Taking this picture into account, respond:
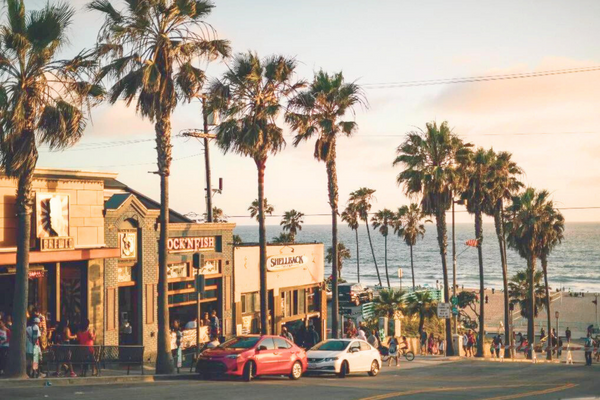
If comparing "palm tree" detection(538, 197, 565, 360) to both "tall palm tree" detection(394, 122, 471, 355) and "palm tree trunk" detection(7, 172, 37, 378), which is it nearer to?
"tall palm tree" detection(394, 122, 471, 355)

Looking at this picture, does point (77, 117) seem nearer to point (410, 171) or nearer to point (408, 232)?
point (410, 171)

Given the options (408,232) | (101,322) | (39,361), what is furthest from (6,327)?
(408,232)

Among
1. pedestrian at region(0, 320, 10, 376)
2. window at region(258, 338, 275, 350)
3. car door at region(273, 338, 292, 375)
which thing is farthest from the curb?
car door at region(273, 338, 292, 375)

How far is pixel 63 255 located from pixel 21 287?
432 cm

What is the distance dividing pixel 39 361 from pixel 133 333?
8.16 metres

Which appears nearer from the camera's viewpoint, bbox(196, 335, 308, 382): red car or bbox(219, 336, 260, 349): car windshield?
bbox(196, 335, 308, 382): red car

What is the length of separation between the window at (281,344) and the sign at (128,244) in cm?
788

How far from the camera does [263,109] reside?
3344cm

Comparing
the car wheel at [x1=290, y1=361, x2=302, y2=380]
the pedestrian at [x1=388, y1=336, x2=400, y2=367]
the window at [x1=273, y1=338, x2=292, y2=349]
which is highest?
the window at [x1=273, y1=338, x2=292, y2=349]

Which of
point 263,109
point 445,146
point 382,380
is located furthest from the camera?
point 445,146

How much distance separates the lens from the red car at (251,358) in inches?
924

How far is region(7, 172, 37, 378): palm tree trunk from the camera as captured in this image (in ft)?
68.4

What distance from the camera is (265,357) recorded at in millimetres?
24438

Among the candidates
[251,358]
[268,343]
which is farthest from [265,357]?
[251,358]
